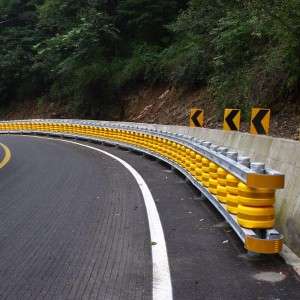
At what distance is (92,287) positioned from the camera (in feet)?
16.8

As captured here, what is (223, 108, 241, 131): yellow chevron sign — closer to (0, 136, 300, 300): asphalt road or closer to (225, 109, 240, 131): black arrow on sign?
(225, 109, 240, 131): black arrow on sign

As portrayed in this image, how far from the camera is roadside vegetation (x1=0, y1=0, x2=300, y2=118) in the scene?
19.8 meters

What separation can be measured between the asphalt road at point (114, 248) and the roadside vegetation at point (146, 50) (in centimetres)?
919

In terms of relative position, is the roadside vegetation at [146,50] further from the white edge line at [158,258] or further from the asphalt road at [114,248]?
the white edge line at [158,258]

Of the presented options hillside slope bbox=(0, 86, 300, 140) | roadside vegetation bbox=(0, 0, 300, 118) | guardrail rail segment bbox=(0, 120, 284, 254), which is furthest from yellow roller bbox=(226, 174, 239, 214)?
roadside vegetation bbox=(0, 0, 300, 118)

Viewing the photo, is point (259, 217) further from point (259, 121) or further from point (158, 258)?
point (259, 121)

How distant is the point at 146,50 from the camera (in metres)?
37.5

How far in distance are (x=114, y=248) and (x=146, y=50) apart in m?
32.0

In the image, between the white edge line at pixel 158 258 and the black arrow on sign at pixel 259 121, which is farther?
the black arrow on sign at pixel 259 121

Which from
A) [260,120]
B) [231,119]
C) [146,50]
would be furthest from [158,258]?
[146,50]

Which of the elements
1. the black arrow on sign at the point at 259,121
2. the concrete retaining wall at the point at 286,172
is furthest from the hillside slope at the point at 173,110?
the concrete retaining wall at the point at 286,172

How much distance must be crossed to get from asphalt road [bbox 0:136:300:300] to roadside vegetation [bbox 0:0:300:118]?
9.19 metres

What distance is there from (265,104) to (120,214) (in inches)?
508

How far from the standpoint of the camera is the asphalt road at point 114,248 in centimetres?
507
